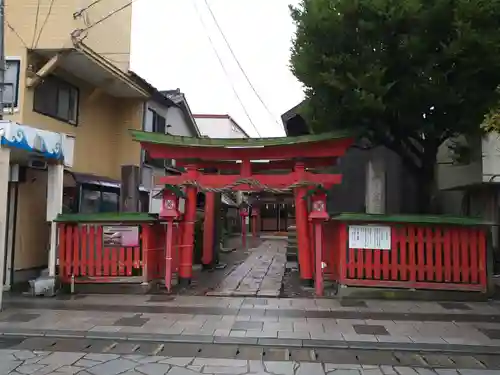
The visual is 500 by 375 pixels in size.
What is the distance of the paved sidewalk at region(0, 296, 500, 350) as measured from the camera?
7.78m

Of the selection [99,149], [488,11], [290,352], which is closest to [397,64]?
[488,11]

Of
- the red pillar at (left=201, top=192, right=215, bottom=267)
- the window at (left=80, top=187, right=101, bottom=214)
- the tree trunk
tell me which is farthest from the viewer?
the red pillar at (left=201, top=192, right=215, bottom=267)

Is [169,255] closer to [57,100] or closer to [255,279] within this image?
[255,279]

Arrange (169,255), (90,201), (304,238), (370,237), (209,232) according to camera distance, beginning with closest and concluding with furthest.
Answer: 1. (370,237)
2. (169,255)
3. (304,238)
4. (90,201)
5. (209,232)

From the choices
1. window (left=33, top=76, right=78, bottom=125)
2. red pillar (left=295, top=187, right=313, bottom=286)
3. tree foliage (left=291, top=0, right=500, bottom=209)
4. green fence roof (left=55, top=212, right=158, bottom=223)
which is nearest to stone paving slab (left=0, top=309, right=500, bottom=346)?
green fence roof (left=55, top=212, right=158, bottom=223)

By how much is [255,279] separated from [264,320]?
5296 millimetres

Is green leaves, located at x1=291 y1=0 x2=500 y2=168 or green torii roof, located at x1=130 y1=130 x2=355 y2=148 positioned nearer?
green leaves, located at x1=291 y1=0 x2=500 y2=168

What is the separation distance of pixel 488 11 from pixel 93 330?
964 centimetres

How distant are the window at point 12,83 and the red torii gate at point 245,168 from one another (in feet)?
10.6

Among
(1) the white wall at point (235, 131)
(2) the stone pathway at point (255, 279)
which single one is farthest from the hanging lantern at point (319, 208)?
(1) the white wall at point (235, 131)

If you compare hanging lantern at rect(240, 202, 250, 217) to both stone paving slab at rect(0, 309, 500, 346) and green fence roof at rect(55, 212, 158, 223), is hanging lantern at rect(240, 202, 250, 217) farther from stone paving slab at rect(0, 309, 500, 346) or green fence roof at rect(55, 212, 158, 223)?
stone paving slab at rect(0, 309, 500, 346)

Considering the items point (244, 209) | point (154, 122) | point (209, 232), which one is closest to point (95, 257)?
point (209, 232)

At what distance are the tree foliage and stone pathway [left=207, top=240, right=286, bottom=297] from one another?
15.9 feet

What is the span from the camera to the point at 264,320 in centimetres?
905
